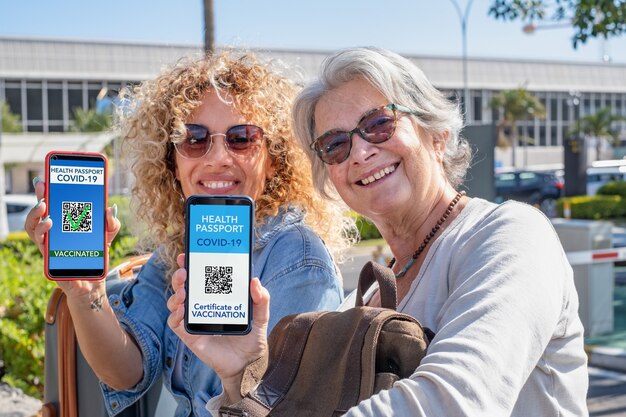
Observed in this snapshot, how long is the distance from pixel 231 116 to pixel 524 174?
94.6ft

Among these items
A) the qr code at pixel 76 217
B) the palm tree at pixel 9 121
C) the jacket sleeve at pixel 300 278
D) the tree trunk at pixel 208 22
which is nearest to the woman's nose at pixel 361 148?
the jacket sleeve at pixel 300 278

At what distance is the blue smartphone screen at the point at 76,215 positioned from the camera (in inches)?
79.6

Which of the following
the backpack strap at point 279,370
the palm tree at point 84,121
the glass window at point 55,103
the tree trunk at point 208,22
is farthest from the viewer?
the glass window at point 55,103

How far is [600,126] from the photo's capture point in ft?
183

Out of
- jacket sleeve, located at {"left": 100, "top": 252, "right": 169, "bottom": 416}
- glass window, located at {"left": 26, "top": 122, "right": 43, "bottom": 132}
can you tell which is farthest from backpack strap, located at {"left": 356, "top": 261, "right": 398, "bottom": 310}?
glass window, located at {"left": 26, "top": 122, "right": 43, "bottom": 132}

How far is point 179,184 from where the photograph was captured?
9.30 ft

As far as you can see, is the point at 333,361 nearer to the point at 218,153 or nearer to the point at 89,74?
the point at 218,153

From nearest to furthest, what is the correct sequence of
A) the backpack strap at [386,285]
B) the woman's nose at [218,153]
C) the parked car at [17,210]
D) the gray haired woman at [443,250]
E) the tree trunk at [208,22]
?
the gray haired woman at [443,250] < the backpack strap at [386,285] < the woman's nose at [218,153] < the tree trunk at [208,22] < the parked car at [17,210]

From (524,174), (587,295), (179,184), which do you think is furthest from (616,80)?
(179,184)

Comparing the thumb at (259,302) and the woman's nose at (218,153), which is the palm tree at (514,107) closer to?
the woman's nose at (218,153)

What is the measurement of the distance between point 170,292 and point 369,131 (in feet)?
3.49

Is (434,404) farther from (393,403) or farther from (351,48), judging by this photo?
(351,48)

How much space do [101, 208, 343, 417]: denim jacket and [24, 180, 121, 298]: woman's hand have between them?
30 cm

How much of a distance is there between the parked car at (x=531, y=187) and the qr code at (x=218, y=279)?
2805 centimetres
